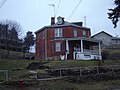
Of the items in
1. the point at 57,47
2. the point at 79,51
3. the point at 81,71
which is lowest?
the point at 81,71

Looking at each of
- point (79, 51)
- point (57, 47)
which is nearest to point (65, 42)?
point (57, 47)

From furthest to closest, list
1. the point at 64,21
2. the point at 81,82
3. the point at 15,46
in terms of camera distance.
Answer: the point at 15,46
the point at 64,21
the point at 81,82

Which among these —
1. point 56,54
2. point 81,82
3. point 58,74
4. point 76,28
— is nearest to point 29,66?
point 58,74

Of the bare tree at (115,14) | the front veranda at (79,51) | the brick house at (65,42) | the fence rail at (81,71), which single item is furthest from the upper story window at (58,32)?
the fence rail at (81,71)

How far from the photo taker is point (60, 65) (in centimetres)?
3738

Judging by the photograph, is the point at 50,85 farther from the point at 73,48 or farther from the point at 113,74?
the point at 73,48

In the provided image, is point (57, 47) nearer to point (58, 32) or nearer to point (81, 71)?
point (58, 32)

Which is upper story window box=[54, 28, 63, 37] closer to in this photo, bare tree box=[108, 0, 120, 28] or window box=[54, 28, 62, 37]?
window box=[54, 28, 62, 37]

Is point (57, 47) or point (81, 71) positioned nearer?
point (81, 71)

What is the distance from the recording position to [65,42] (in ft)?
183

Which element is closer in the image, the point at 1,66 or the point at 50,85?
the point at 50,85

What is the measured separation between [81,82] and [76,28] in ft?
105

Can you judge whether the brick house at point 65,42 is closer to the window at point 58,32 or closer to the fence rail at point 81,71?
the window at point 58,32

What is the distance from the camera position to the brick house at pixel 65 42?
54.2 metres
